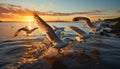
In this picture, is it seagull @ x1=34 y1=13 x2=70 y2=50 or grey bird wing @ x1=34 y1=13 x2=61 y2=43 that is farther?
seagull @ x1=34 y1=13 x2=70 y2=50

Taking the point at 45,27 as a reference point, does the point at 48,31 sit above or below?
below

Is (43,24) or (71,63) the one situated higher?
(43,24)

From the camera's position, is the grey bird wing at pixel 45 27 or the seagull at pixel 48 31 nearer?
the grey bird wing at pixel 45 27

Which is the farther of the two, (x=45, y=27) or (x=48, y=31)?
(x=48, y=31)

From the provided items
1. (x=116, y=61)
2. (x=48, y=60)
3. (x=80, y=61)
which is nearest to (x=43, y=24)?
(x=48, y=60)

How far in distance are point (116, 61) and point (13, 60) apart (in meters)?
8.30

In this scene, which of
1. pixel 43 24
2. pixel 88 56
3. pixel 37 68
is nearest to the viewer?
pixel 37 68

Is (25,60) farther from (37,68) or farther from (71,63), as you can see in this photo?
(71,63)

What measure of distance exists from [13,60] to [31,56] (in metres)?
1.90

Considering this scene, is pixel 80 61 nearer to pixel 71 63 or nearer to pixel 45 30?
pixel 71 63

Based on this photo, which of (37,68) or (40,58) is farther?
(40,58)

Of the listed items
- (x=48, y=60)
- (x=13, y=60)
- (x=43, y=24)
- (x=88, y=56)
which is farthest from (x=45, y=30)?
(x=88, y=56)

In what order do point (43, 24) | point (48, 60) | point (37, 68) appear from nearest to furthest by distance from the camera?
point (37, 68)
point (43, 24)
point (48, 60)

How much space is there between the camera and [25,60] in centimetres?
1636
